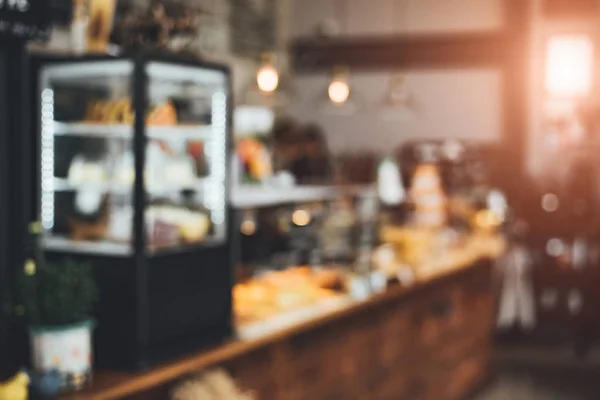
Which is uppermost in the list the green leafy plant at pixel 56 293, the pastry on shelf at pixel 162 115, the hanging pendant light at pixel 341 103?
the hanging pendant light at pixel 341 103

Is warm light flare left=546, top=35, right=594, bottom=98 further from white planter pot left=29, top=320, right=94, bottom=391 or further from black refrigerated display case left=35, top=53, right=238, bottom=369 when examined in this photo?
white planter pot left=29, top=320, right=94, bottom=391

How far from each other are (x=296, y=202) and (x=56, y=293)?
3.09 m

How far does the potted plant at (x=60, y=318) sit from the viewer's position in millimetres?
2961

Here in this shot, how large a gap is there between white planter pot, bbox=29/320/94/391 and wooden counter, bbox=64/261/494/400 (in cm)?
8

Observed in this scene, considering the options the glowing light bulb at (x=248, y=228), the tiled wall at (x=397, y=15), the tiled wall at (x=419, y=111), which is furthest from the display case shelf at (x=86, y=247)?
the tiled wall at (x=397, y=15)

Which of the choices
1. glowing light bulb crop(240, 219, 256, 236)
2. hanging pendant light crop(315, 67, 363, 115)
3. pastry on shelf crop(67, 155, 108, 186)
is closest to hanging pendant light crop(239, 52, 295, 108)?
hanging pendant light crop(315, 67, 363, 115)

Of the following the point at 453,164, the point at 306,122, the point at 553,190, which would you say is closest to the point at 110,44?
the point at 453,164

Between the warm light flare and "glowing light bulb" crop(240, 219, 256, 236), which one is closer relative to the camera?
"glowing light bulb" crop(240, 219, 256, 236)

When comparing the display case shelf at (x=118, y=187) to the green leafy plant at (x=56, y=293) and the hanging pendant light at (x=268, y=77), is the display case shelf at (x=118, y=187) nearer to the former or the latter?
the green leafy plant at (x=56, y=293)

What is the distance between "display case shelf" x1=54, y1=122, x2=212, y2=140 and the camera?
3.32 meters

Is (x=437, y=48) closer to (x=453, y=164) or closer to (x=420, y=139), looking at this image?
(x=420, y=139)

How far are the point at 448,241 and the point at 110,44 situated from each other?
13.7 feet

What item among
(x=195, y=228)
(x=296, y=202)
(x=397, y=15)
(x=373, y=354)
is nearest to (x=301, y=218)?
(x=296, y=202)

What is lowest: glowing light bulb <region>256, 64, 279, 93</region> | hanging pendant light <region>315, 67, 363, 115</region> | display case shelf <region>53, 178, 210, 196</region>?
display case shelf <region>53, 178, 210, 196</region>
